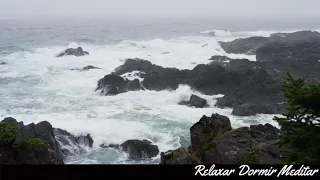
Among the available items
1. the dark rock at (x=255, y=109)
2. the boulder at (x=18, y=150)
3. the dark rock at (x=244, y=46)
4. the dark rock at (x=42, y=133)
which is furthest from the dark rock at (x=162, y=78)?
the dark rock at (x=244, y=46)

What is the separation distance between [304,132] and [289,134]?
1.60 feet

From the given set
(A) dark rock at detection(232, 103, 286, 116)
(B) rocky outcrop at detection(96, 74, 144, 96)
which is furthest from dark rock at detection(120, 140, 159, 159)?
(B) rocky outcrop at detection(96, 74, 144, 96)

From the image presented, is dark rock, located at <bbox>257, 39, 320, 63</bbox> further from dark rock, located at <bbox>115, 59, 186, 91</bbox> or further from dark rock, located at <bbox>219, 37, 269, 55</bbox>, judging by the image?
dark rock, located at <bbox>115, 59, 186, 91</bbox>

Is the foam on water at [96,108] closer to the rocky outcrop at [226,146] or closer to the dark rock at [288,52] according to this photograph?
the rocky outcrop at [226,146]

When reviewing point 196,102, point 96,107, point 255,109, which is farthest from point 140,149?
point 255,109

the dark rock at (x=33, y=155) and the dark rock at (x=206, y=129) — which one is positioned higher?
the dark rock at (x=206, y=129)

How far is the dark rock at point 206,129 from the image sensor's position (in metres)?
14.5

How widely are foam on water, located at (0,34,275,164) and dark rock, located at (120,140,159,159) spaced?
0.44 meters

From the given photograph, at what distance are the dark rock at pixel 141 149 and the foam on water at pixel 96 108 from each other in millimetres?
438

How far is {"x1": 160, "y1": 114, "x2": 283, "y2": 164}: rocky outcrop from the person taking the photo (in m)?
11.7

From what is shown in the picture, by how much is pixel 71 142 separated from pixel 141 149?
4.22 metres

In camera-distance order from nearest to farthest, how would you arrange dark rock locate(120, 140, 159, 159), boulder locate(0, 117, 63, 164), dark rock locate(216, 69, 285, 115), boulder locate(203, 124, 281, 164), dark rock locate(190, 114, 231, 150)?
boulder locate(203, 124, 281, 164)
boulder locate(0, 117, 63, 164)
dark rock locate(190, 114, 231, 150)
dark rock locate(120, 140, 159, 159)
dark rock locate(216, 69, 285, 115)

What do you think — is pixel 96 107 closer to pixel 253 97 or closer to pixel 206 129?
pixel 253 97

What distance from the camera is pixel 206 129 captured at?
1498 cm
